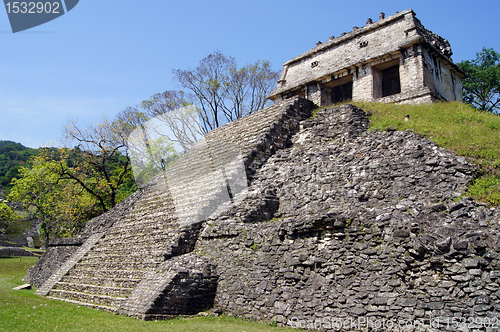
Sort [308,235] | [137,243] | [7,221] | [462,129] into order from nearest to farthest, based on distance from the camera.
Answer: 1. [308,235]
2. [462,129]
3. [137,243]
4. [7,221]

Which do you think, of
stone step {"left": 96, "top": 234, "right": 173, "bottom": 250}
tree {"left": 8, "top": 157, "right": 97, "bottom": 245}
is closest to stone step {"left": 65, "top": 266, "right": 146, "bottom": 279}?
stone step {"left": 96, "top": 234, "right": 173, "bottom": 250}

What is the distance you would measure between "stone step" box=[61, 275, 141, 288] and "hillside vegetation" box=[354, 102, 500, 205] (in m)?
7.57

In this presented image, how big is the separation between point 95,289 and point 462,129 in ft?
33.8

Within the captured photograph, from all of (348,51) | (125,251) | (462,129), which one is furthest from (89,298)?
(348,51)

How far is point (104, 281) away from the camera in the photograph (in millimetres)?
8914

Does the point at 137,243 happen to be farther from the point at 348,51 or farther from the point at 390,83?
the point at 390,83

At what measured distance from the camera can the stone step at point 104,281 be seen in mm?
8188

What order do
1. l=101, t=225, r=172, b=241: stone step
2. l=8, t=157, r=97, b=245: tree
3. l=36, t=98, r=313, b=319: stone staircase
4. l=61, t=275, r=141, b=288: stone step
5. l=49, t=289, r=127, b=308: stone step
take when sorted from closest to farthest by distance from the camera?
l=36, t=98, r=313, b=319: stone staircase → l=49, t=289, r=127, b=308: stone step → l=61, t=275, r=141, b=288: stone step → l=101, t=225, r=172, b=241: stone step → l=8, t=157, r=97, b=245: tree

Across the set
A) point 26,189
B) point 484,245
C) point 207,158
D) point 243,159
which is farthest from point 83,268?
point 26,189

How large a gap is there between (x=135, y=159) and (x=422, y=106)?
1746 cm

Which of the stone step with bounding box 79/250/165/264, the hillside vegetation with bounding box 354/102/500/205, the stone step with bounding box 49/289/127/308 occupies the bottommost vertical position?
the stone step with bounding box 49/289/127/308

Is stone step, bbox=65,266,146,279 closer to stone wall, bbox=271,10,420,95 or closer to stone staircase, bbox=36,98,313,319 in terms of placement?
stone staircase, bbox=36,98,313,319

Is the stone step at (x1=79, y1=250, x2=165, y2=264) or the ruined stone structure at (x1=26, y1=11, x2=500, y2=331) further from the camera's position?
the stone step at (x1=79, y1=250, x2=165, y2=264)

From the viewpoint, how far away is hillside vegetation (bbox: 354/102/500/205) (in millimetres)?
5926
